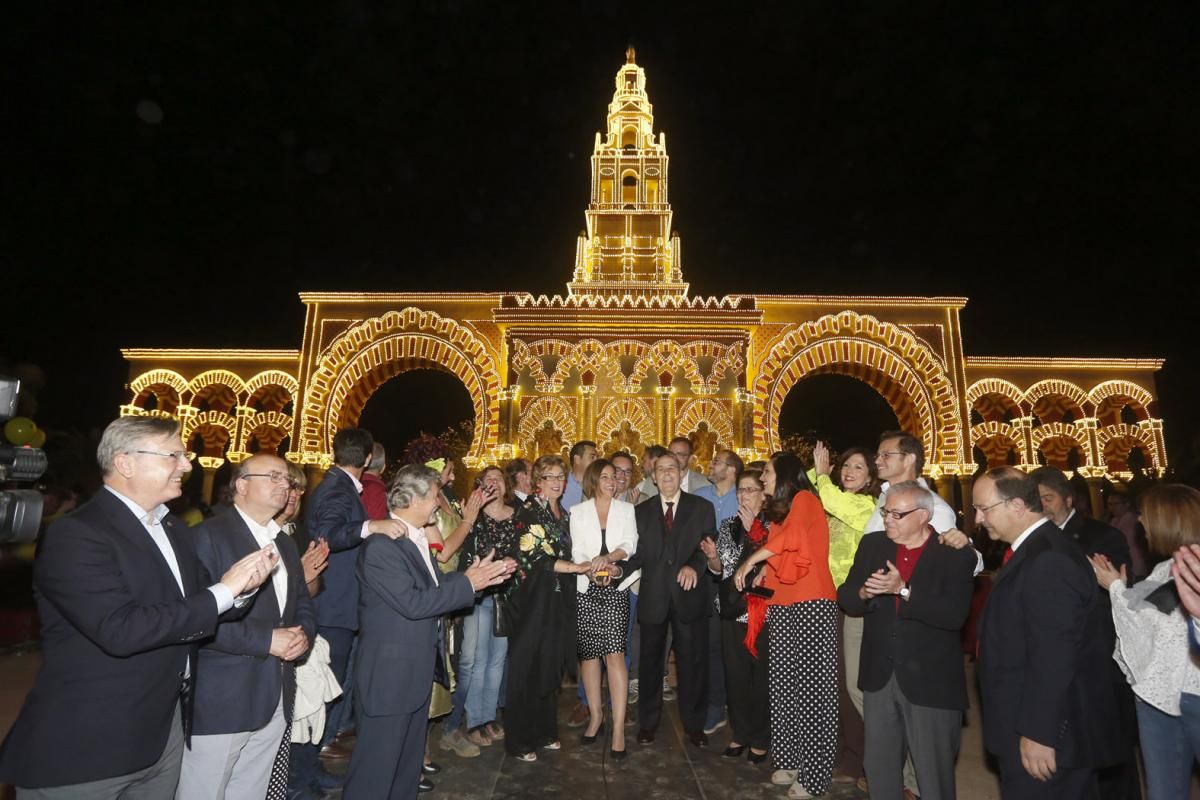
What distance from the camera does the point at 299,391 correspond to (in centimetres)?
1944

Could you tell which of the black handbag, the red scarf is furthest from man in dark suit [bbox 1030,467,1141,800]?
the black handbag

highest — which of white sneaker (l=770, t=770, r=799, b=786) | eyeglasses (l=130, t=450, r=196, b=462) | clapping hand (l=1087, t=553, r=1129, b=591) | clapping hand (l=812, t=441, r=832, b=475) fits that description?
clapping hand (l=812, t=441, r=832, b=475)

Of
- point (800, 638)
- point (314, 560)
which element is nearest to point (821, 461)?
point (800, 638)

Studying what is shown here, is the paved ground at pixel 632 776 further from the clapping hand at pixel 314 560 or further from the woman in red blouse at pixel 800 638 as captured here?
the clapping hand at pixel 314 560

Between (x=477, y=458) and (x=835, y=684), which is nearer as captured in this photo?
(x=835, y=684)

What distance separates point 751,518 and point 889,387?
17233 millimetres

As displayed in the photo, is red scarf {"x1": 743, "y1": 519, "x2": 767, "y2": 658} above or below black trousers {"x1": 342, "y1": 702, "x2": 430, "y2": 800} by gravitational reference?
above

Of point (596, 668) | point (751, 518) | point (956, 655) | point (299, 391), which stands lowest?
point (596, 668)

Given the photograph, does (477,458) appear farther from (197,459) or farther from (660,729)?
Result: (660,729)

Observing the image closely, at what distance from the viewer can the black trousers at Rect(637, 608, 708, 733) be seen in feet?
16.9

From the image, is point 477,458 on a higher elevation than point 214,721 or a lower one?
higher

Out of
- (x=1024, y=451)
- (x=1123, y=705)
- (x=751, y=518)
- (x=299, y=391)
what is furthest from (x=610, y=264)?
(x=1123, y=705)

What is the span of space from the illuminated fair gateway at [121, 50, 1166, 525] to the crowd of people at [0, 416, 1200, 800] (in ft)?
39.1

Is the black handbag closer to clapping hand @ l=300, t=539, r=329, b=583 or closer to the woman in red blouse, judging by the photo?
clapping hand @ l=300, t=539, r=329, b=583
